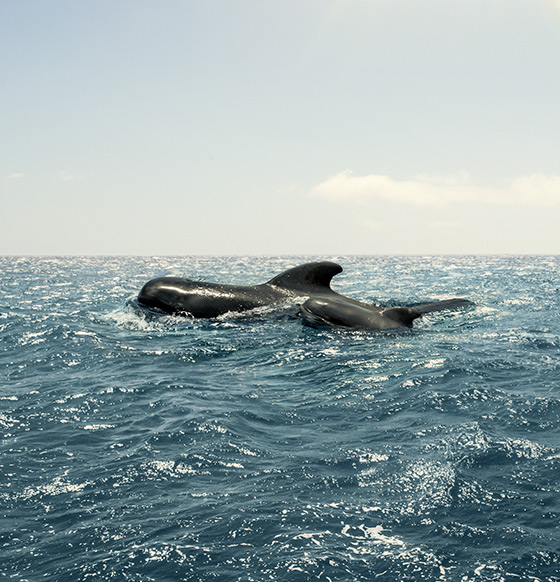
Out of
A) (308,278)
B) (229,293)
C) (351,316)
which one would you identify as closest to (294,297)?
(308,278)

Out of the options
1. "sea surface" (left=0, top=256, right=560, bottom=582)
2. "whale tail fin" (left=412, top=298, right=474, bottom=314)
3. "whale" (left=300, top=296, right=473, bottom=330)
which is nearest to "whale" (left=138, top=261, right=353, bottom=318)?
"whale" (left=300, top=296, right=473, bottom=330)

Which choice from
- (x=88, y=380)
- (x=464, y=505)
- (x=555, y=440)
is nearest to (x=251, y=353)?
(x=88, y=380)

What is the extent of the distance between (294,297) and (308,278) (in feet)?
3.23

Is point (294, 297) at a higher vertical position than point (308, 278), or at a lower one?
lower

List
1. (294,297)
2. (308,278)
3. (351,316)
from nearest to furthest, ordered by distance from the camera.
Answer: (351,316), (294,297), (308,278)

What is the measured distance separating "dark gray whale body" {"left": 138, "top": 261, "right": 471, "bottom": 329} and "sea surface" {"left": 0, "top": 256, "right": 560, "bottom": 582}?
9.66 feet

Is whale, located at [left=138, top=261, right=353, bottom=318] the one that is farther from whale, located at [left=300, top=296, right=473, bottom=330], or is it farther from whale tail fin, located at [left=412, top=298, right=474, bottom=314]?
whale tail fin, located at [left=412, top=298, right=474, bottom=314]

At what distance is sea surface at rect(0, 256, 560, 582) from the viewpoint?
4.52 meters

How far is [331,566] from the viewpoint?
173 inches

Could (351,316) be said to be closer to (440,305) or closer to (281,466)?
(440,305)

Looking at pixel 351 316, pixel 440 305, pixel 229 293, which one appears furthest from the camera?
pixel 440 305

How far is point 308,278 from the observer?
63.0 feet

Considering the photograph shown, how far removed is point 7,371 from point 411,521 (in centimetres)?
939

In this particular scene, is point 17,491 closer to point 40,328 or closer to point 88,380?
point 88,380
